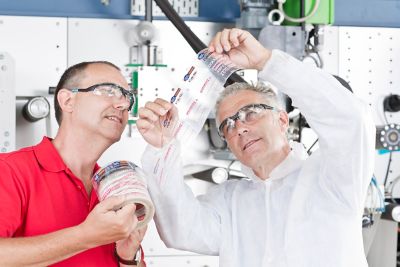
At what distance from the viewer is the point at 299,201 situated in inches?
67.3

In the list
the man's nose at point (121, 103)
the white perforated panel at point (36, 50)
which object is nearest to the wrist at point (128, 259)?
the man's nose at point (121, 103)

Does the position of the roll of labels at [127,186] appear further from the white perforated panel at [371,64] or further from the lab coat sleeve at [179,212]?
the white perforated panel at [371,64]

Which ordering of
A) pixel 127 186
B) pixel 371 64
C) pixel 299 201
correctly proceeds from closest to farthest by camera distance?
pixel 127 186, pixel 299 201, pixel 371 64

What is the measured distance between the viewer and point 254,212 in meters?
1.76

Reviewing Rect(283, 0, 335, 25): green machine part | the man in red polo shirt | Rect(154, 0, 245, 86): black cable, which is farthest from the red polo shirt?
Rect(283, 0, 335, 25): green machine part

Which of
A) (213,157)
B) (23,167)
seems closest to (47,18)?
(213,157)

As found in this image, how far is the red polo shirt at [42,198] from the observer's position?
155cm

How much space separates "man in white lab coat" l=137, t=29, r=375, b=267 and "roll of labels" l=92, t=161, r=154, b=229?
0.16m

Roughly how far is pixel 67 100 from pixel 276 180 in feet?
2.02

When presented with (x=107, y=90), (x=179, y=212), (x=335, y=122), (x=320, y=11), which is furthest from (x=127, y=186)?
(x=320, y=11)

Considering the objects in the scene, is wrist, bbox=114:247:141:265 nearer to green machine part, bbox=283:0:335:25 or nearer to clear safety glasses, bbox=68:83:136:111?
clear safety glasses, bbox=68:83:136:111

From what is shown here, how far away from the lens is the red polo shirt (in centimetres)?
155

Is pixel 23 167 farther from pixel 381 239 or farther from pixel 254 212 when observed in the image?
pixel 381 239

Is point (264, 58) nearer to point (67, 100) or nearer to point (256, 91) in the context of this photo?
point (256, 91)
